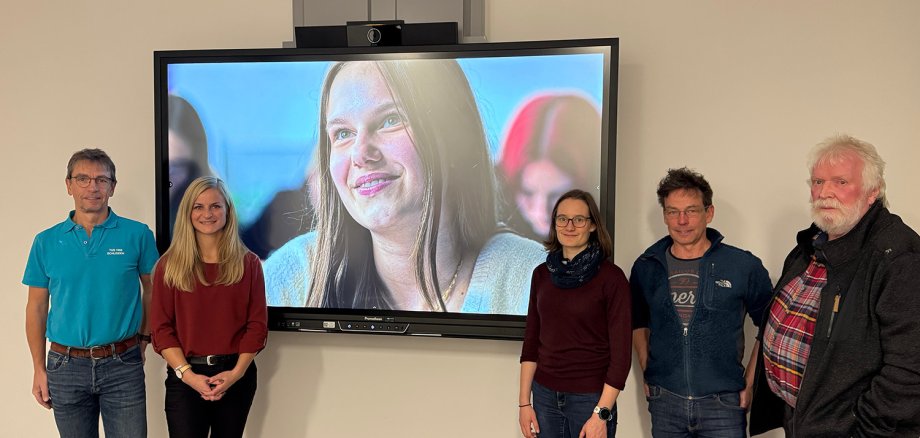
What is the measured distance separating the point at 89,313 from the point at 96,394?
0.32 m

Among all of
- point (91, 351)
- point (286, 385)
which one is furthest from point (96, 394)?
point (286, 385)

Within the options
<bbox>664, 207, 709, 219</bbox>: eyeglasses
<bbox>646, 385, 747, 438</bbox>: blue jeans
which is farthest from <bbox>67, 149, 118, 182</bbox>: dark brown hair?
<bbox>646, 385, 747, 438</bbox>: blue jeans

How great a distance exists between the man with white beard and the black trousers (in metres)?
1.90

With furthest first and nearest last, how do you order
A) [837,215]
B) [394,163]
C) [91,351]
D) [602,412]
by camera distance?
1. [394,163]
2. [91,351]
3. [602,412]
4. [837,215]

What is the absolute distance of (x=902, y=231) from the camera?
183 cm

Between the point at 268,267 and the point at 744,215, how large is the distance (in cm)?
205

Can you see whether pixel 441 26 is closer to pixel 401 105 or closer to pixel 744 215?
pixel 401 105

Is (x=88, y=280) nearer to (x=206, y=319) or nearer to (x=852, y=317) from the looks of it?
(x=206, y=319)

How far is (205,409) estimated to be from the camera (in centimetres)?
253

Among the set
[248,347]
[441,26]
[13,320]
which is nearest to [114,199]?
[13,320]

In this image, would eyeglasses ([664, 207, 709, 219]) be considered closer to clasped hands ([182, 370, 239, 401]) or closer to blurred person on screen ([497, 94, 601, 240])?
blurred person on screen ([497, 94, 601, 240])

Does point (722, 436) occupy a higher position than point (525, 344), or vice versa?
point (525, 344)

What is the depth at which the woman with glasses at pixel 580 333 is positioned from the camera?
7.29 feet

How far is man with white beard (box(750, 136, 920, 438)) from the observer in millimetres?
1759
